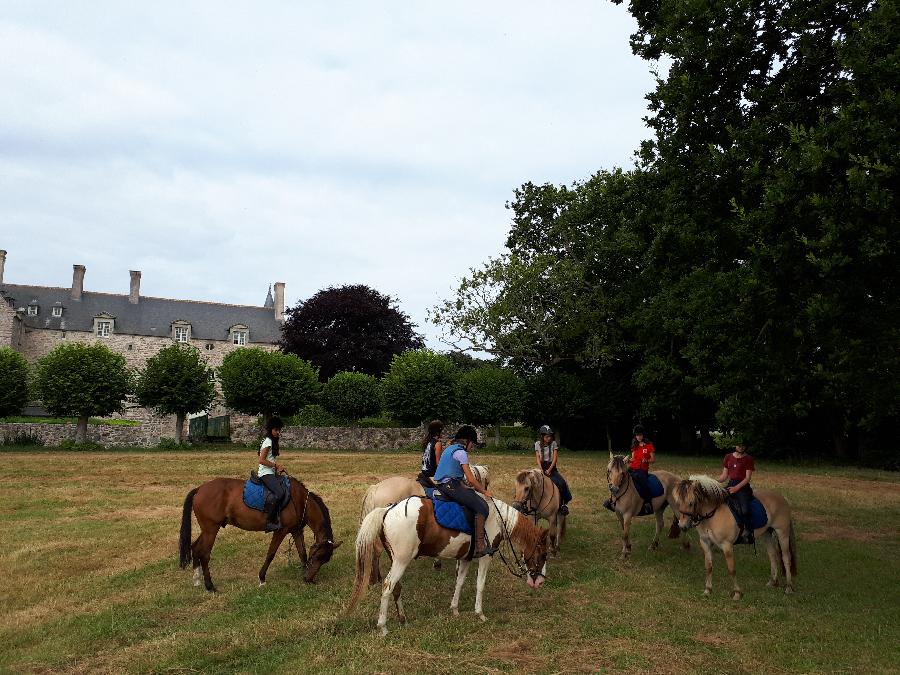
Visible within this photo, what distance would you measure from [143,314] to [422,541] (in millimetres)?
72578

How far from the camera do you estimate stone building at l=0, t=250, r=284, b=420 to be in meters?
66.4

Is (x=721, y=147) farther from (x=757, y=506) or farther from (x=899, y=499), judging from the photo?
(x=899, y=499)

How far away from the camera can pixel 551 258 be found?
4381cm

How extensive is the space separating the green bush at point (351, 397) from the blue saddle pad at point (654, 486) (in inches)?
1380

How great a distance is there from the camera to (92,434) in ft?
146

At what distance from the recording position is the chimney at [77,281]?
69.5 meters

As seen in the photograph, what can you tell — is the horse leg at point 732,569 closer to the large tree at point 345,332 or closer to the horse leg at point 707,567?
the horse leg at point 707,567

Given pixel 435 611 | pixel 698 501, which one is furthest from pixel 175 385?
pixel 698 501

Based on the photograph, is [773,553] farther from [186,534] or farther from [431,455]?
[186,534]

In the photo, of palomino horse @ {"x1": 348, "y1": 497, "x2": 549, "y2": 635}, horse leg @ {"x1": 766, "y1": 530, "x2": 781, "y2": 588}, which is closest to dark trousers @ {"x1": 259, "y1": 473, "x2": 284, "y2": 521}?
palomino horse @ {"x1": 348, "y1": 497, "x2": 549, "y2": 635}

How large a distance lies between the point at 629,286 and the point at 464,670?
3696 cm

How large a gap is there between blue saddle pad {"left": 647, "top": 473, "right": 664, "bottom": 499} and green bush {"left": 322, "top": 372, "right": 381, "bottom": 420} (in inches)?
1380

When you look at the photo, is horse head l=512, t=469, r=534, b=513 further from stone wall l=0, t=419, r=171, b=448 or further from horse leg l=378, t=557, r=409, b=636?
stone wall l=0, t=419, r=171, b=448

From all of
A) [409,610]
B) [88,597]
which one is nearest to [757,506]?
[409,610]
